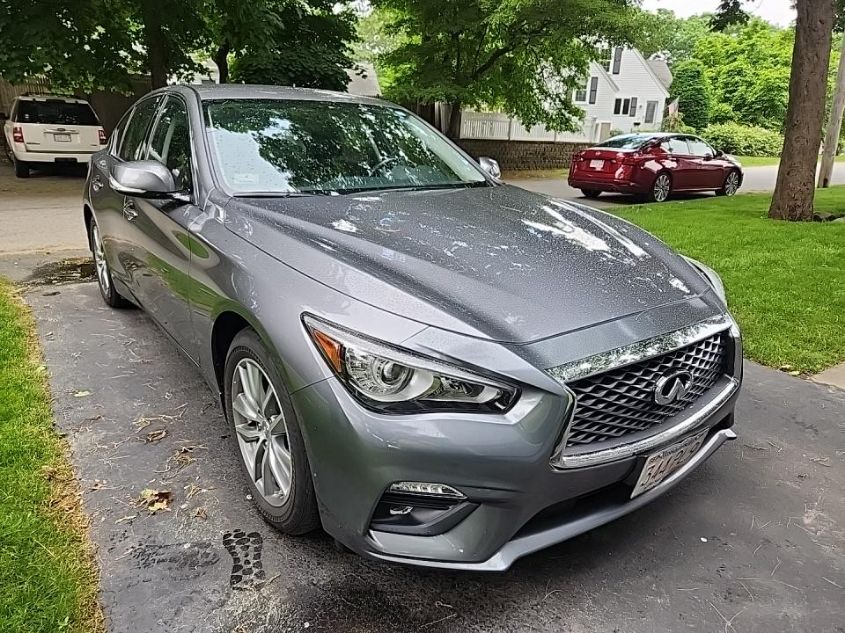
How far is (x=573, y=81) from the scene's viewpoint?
17.7m

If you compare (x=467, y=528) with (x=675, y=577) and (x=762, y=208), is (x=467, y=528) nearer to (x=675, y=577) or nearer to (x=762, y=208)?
(x=675, y=577)

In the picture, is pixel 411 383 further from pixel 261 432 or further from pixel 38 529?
pixel 38 529

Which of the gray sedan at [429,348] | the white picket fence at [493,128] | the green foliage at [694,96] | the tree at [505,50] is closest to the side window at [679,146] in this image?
the tree at [505,50]

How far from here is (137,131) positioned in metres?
4.09

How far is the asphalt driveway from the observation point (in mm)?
1986

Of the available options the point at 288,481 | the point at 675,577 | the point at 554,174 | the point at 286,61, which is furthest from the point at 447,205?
the point at 554,174

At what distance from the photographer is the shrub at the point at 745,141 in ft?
116

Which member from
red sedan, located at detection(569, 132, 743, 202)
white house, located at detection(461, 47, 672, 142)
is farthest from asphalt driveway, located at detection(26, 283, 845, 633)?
white house, located at detection(461, 47, 672, 142)

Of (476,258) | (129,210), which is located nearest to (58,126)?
(129,210)

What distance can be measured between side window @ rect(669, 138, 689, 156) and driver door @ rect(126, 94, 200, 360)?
1112 cm

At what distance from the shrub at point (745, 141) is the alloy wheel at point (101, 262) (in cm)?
3660

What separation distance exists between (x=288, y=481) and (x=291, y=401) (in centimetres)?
39

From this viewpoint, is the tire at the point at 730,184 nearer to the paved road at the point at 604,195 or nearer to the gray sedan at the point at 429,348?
the paved road at the point at 604,195

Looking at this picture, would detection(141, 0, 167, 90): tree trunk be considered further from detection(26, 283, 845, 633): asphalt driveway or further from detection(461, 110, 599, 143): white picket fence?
detection(26, 283, 845, 633): asphalt driveway
